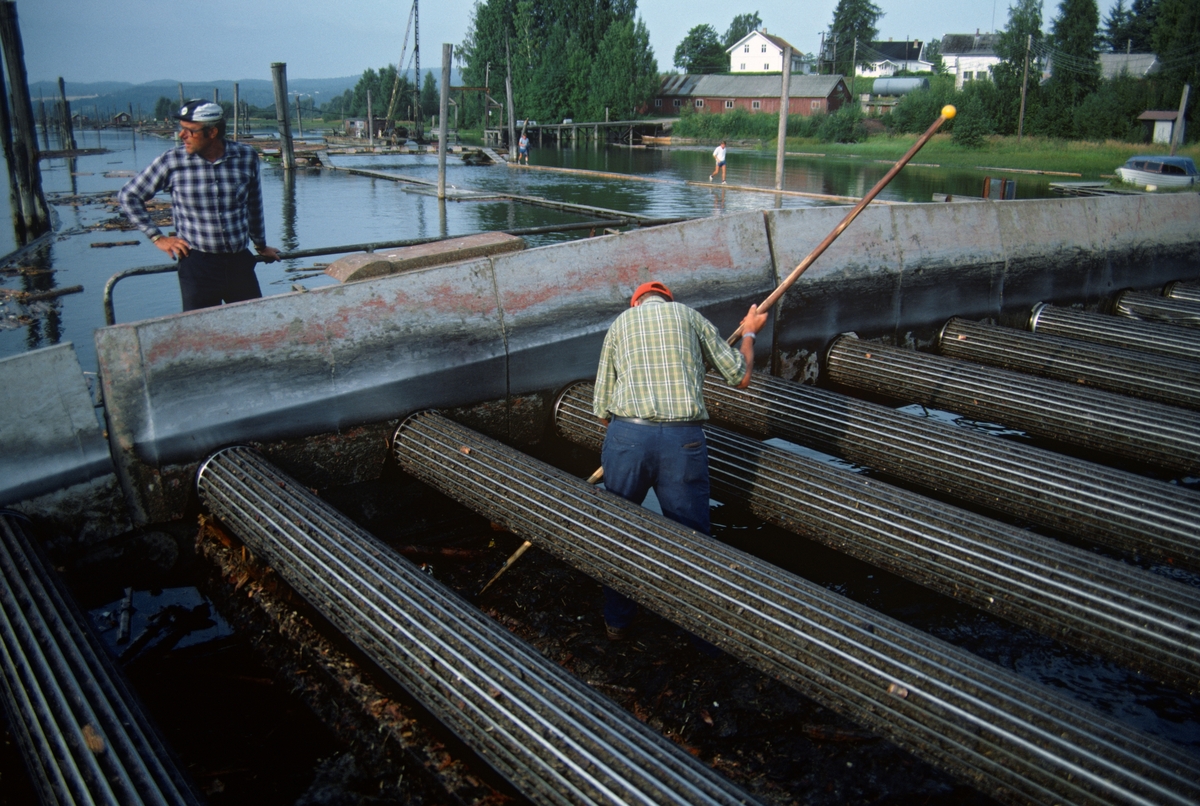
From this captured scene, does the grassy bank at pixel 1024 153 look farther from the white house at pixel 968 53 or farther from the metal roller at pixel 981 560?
the white house at pixel 968 53

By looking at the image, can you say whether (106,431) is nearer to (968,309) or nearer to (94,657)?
(94,657)

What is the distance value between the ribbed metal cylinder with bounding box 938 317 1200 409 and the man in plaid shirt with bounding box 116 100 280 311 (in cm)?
671

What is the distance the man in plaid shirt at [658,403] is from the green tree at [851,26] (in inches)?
5326

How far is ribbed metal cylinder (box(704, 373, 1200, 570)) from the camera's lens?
181 inches

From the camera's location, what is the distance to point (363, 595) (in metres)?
3.89

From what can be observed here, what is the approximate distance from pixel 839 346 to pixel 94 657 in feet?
21.8

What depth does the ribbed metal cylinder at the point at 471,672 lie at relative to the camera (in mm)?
2777

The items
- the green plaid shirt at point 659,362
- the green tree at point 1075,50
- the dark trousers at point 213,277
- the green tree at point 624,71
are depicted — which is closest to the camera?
the green plaid shirt at point 659,362

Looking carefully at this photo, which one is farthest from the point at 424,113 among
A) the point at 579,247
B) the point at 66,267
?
the point at 579,247

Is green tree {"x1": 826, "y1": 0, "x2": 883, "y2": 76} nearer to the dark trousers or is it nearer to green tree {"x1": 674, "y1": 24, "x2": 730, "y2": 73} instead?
green tree {"x1": 674, "y1": 24, "x2": 730, "y2": 73}

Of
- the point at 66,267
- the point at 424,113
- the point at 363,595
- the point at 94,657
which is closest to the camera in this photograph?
the point at 94,657

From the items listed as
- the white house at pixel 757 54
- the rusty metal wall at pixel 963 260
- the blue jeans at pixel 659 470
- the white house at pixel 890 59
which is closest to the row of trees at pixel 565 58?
the white house at pixel 757 54

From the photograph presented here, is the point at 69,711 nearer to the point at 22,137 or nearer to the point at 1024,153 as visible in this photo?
the point at 22,137

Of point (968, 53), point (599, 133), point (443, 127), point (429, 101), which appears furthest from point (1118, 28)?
point (443, 127)
